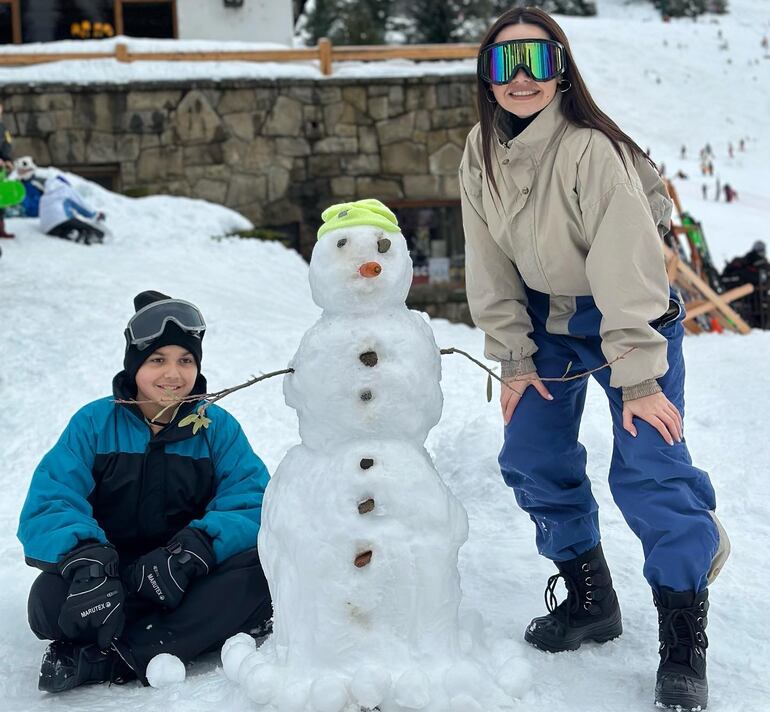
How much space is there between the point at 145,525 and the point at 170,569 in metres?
0.21

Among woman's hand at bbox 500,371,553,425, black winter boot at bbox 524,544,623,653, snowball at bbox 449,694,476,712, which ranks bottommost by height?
black winter boot at bbox 524,544,623,653

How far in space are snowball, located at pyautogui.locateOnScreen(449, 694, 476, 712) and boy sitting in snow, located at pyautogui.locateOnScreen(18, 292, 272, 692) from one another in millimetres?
744

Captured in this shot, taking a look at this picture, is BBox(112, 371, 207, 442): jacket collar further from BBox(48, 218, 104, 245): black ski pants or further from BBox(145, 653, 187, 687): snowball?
BBox(48, 218, 104, 245): black ski pants

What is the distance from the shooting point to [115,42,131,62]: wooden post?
964 centimetres

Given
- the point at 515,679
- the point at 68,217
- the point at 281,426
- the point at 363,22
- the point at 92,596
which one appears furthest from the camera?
the point at 363,22

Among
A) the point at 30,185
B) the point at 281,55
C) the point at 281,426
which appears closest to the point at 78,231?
the point at 30,185

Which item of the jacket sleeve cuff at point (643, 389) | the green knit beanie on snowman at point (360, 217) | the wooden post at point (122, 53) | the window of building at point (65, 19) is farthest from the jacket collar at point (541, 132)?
the window of building at point (65, 19)

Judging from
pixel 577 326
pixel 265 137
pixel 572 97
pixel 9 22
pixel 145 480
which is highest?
pixel 9 22

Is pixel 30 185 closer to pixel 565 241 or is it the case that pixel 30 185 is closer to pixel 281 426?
pixel 281 426

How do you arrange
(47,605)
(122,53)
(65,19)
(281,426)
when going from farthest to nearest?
1. (65,19)
2. (122,53)
3. (281,426)
4. (47,605)

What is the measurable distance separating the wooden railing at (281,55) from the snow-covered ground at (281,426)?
1666mm

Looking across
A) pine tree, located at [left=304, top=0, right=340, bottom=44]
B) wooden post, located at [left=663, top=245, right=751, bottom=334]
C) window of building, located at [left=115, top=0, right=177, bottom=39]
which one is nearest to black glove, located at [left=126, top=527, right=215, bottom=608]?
wooden post, located at [left=663, top=245, right=751, bottom=334]

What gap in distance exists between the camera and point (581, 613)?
7.99 ft

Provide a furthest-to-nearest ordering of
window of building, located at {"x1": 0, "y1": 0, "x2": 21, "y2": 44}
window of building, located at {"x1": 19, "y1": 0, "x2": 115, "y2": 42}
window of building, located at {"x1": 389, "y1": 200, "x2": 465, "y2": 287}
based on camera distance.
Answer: window of building, located at {"x1": 19, "y1": 0, "x2": 115, "y2": 42} → window of building, located at {"x1": 0, "y1": 0, "x2": 21, "y2": 44} → window of building, located at {"x1": 389, "y1": 200, "x2": 465, "y2": 287}
